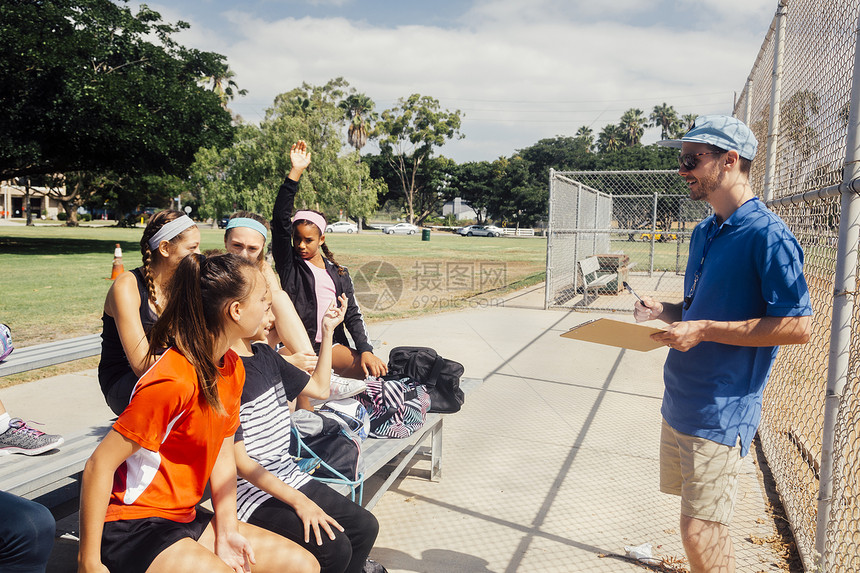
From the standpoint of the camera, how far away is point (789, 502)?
11.7 feet

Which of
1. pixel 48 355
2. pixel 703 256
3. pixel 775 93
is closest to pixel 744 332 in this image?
pixel 703 256

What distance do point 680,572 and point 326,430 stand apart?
189cm

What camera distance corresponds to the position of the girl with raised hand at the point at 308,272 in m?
4.11

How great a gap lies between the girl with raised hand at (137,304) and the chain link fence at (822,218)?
3.08 metres

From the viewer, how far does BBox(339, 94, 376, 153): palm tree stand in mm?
66250

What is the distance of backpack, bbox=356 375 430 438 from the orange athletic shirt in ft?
4.67

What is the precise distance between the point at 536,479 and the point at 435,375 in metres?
0.96

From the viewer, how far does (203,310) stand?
2.10 m

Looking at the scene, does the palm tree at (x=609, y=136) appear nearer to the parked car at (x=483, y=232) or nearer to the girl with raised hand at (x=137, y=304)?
the parked car at (x=483, y=232)

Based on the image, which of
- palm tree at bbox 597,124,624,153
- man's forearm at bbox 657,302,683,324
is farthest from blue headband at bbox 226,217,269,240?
palm tree at bbox 597,124,624,153

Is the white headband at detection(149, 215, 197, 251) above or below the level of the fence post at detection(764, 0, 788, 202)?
below

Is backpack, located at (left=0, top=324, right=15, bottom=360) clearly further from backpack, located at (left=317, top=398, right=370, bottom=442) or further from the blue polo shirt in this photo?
the blue polo shirt

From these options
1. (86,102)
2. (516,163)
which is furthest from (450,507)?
(516,163)

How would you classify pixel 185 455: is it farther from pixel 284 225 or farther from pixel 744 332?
pixel 284 225
